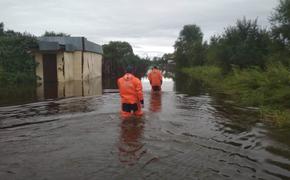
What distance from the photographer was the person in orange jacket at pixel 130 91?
11.9 meters

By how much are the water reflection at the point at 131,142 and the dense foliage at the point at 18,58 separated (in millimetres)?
22952

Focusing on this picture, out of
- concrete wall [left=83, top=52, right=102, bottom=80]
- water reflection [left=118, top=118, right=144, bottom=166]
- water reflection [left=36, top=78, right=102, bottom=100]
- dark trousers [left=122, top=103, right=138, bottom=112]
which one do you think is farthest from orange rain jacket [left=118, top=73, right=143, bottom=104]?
concrete wall [left=83, top=52, right=102, bottom=80]

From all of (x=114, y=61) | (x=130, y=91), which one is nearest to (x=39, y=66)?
(x=114, y=61)

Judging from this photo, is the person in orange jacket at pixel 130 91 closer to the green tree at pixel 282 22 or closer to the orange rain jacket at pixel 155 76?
the orange rain jacket at pixel 155 76

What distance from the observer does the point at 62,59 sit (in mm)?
35062

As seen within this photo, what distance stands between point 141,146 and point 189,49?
72152mm

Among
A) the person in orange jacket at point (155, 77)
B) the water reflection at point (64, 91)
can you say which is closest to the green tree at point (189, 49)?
the water reflection at point (64, 91)

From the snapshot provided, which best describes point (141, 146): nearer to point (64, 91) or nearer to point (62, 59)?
point (64, 91)

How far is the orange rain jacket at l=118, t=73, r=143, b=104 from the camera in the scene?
1189 centimetres

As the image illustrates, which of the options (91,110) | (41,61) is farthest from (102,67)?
(91,110)

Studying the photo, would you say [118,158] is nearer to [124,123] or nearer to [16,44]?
[124,123]

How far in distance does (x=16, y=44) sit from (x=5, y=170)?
29.6 meters

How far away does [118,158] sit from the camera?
25.6ft

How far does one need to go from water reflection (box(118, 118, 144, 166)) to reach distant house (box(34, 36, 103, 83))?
2358 cm
